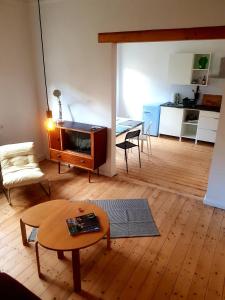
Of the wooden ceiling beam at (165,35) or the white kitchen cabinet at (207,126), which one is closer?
the wooden ceiling beam at (165,35)

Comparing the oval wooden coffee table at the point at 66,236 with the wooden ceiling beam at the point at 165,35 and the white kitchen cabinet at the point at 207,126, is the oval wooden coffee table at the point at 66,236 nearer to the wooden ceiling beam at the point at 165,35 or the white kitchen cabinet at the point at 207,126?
the wooden ceiling beam at the point at 165,35

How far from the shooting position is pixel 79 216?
2.30m

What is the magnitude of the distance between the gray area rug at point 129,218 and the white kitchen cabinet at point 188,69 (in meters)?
3.55

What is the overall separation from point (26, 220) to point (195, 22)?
2.83 meters

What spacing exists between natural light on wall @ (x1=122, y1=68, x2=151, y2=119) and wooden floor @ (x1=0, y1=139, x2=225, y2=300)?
3881 mm

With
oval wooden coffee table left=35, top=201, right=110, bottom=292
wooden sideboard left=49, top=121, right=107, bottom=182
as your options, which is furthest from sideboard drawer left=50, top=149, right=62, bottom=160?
oval wooden coffee table left=35, top=201, right=110, bottom=292

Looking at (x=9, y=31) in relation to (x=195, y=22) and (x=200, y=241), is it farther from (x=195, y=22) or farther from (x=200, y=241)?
(x=200, y=241)

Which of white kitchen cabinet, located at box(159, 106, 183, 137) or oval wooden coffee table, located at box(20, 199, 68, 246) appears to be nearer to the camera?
oval wooden coffee table, located at box(20, 199, 68, 246)

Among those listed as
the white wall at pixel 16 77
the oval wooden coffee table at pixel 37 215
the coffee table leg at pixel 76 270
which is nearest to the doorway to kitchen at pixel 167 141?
the white wall at pixel 16 77

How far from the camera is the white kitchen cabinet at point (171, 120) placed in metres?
5.83

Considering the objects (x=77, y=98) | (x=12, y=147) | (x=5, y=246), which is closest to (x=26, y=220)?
(x=5, y=246)

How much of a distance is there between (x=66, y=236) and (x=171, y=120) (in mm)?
4608

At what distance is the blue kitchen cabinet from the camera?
6121 mm

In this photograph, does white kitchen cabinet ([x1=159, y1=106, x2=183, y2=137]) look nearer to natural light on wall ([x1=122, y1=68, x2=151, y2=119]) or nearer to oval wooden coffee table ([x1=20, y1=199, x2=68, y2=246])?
natural light on wall ([x1=122, y1=68, x2=151, y2=119])
